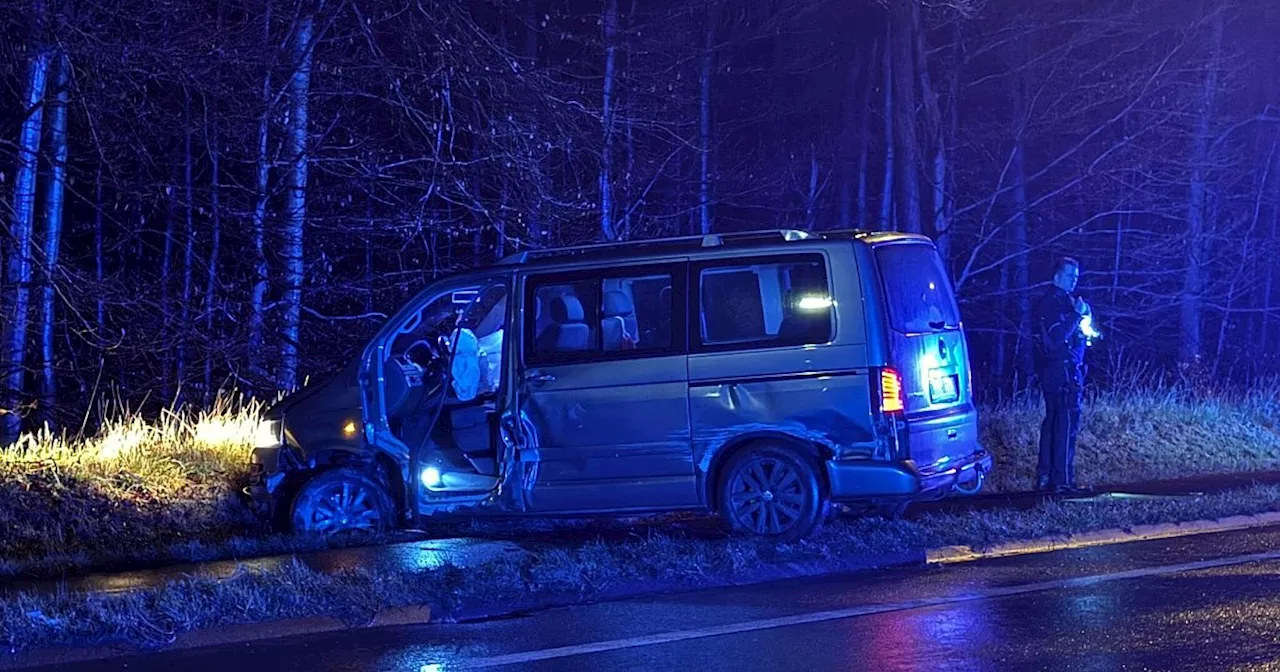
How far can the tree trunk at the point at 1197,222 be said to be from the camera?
Answer: 2605 cm

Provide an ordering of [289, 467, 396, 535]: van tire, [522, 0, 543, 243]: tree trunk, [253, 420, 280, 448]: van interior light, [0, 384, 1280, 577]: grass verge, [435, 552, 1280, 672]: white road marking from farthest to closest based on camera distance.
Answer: [522, 0, 543, 243]: tree trunk
[253, 420, 280, 448]: van interior light
[289, 467, 396, 535]: van tire
[0, 384, 1280, 577]: grass verge
[435, 552, 1280, 672]: white road marking

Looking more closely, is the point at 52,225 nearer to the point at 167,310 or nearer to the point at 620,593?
the point at 167,310

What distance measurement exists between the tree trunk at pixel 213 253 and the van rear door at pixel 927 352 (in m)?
8.70

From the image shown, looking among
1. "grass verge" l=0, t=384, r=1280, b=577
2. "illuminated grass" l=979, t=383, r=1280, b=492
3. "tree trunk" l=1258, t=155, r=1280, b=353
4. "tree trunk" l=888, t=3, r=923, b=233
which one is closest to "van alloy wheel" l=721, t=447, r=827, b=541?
"grass verge" l=0, t=384, r=1280, b=577

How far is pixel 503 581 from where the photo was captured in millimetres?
8773

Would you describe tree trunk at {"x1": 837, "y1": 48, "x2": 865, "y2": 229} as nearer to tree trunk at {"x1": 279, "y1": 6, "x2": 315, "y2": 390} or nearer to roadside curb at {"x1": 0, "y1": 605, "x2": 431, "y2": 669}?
tree trunk at {"x1": 279, "y1": 6, "x2": 315, "y2": 390}

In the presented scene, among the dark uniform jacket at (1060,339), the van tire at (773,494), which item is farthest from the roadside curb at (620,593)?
the dark uniform jacket at (1060,339)

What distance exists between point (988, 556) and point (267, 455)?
4990 millimetres

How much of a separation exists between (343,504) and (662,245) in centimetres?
288

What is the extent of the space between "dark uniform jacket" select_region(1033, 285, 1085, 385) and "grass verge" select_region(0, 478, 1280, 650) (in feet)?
6.52

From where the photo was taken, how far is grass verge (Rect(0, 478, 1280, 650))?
791 centimetres

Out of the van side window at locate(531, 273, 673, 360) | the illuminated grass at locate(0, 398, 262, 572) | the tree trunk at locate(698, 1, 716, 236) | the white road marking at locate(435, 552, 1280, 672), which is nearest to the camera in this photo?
the white road marking at locate(435, 552, 1280, 672)

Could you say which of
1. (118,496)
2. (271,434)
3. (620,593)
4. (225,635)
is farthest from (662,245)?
(118,496)

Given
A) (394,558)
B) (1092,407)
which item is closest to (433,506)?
(394,558)
